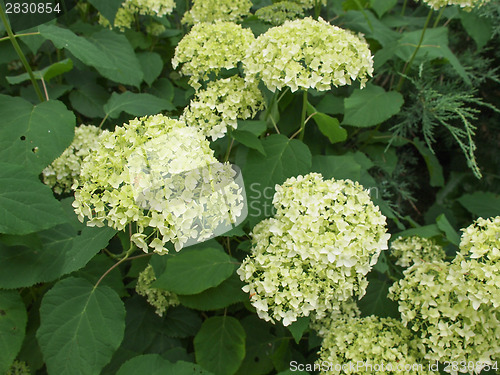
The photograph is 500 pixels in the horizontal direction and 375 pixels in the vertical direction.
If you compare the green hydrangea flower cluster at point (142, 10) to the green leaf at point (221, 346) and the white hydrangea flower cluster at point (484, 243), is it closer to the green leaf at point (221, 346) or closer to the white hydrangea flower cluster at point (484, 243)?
the green leaf at point (221, 346)

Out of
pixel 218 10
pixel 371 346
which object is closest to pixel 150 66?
pixel 218 10

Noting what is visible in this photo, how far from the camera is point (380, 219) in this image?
56.6 inches

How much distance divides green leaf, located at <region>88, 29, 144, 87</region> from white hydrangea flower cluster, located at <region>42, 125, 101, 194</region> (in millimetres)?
317

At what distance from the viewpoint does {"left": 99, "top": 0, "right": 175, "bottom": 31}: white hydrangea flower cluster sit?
2.29 metres

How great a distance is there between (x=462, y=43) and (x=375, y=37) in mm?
986

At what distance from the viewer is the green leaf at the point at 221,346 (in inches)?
66.6

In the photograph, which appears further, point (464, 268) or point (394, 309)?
point (394, 309)

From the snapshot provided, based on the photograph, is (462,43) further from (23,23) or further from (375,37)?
(23,23)

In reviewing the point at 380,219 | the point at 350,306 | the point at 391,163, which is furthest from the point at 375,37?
the point at 350,306

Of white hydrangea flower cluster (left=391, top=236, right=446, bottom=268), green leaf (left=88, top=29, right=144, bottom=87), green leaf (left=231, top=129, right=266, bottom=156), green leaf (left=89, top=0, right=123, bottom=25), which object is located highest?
green leaf (left=89, top=0, right=123, bottom=25)

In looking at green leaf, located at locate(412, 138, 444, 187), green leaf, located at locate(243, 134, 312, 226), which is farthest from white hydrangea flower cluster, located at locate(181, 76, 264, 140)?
green leaf, located at locate(412, 138, 444, 187)

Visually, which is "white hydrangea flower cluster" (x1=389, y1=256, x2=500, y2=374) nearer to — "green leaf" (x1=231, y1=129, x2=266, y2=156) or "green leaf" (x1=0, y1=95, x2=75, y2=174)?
"green leaf" (x1=231, y1=129, x2=266, y2=156)

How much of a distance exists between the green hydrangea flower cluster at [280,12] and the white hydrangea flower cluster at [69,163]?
1086 millimetres

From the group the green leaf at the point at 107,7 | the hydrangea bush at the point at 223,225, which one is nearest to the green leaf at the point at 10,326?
the hydrangea bush at the point at 223,225
